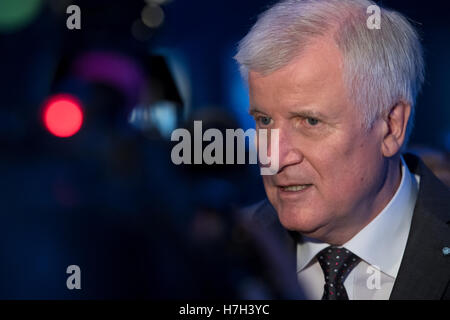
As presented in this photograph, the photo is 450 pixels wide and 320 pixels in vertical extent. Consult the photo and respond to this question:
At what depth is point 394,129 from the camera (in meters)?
1.50

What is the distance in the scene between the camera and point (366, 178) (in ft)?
4.87

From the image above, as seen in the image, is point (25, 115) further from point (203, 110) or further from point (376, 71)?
point (376, 71)

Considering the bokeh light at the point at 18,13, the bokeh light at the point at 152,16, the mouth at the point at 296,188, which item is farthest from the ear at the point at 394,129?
the bokeh light at the point at 18,13

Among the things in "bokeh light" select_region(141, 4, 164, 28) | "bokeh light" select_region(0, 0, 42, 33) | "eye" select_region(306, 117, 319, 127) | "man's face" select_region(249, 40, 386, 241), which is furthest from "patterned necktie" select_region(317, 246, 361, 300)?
"bokeh light" select_region(0, 0, 42, 33)

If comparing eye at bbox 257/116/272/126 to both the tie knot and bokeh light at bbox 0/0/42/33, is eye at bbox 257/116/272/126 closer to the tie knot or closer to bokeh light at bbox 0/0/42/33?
the tie knot

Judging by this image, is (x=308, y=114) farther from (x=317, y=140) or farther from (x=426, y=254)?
(x=426, y=254)

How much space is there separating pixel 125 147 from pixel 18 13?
0.65 metres

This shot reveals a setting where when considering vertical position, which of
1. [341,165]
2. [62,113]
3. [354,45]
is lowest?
[341,165]

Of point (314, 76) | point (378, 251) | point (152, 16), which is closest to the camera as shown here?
point (314, 76)

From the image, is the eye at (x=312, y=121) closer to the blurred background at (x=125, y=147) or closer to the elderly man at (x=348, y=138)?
the elderly man at (x=348, y=138)

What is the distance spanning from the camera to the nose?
4.74 ft

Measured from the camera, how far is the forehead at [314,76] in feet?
4.57

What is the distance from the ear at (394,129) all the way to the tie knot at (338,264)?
0.34m

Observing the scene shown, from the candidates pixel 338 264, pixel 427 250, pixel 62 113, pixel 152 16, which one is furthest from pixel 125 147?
pixel 427 250
